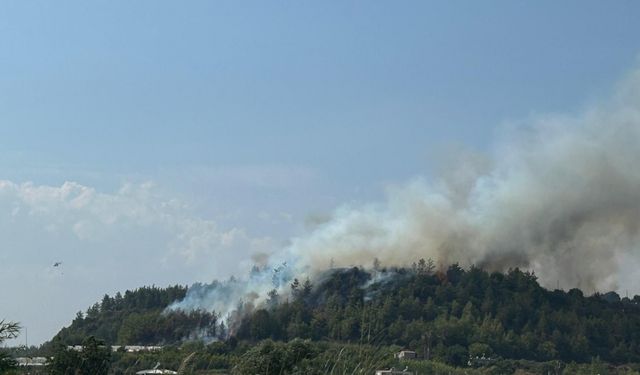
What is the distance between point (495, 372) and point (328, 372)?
18059cm

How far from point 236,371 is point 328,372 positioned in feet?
9.94

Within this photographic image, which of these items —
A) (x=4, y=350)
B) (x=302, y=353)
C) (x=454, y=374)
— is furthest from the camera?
(x=454, y=374)

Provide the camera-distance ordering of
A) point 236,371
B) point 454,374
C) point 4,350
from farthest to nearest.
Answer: point 454,374 < point 4,350 < point 236,371

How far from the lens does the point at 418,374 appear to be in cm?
16650

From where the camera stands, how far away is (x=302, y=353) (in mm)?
50594

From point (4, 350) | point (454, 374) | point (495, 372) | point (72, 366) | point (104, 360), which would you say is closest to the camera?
point (4, 350)

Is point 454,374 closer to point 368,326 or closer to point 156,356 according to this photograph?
point 156,356

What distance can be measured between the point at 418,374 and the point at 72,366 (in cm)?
8941

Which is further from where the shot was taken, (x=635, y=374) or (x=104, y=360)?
(x=635, y=374)

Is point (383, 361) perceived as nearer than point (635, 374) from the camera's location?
Yes

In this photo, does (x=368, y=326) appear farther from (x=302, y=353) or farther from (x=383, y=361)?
(x=302, y=353)

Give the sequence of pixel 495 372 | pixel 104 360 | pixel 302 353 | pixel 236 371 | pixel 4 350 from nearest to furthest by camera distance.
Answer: pixel 236 371 → pixel 4 350 → pixel 302 353 → pixel 104 360 → pixel 495 372

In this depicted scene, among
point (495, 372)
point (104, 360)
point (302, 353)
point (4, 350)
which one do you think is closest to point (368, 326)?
point (4, 350)

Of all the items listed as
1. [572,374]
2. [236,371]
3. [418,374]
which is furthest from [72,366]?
[572,374]
